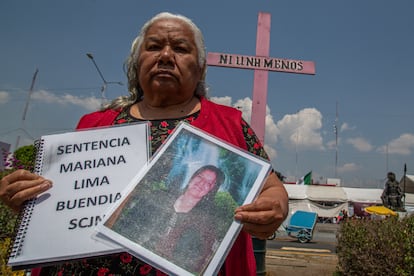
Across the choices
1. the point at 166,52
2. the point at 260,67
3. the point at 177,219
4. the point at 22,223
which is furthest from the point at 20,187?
the point at 260,67

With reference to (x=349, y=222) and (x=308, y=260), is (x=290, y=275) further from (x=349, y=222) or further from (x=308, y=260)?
(x=308, y=260)

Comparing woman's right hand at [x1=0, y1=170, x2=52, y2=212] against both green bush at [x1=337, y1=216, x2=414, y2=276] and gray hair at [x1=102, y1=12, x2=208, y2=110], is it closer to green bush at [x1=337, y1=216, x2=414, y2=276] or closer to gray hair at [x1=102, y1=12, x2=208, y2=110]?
gray hair at [x1=102, y1=12, x2=208, y2=110]

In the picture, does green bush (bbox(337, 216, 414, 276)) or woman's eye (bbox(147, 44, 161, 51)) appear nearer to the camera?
woman's eye (bbox(147, 44, 161, 51))

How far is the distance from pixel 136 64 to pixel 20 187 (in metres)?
0.80

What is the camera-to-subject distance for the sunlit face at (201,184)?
3.27 feet

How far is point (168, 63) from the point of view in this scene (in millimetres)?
1391

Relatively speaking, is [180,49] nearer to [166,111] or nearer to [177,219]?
[166,111]

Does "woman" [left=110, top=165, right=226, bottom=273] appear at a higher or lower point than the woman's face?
lower

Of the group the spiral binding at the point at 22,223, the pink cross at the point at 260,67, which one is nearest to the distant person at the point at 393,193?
the pink cross at the point at 260,67

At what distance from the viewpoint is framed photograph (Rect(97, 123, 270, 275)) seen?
34.9 inches

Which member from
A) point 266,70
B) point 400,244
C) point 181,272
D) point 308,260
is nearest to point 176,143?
point 181,272

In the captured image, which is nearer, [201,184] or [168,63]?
[201,184]

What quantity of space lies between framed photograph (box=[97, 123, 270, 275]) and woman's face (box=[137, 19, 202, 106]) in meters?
0.35

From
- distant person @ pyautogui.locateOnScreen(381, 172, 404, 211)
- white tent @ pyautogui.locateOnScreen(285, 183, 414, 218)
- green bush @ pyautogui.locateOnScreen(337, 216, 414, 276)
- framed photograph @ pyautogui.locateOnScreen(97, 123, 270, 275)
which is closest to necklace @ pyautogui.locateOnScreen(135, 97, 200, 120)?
framed photograph @ pyautogui.locateOnScreen(97, 123, 270, 275)
